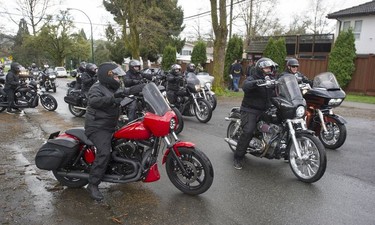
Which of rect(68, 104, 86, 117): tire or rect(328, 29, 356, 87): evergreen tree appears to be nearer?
rect(68, 104, 86, 117): tire

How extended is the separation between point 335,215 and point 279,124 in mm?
1819

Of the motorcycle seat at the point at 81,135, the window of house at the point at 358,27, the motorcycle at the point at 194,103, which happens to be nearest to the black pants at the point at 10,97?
the motorcycle at the point at 194,103

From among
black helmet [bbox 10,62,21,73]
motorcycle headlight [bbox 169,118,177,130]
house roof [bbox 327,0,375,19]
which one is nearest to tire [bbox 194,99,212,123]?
motorcycle headlight [bbox 169,118,177,130]

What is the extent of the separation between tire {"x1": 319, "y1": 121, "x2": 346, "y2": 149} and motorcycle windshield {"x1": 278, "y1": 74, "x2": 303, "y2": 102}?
2067mm

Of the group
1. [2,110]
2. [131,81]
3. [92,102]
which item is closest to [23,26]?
[2,110]

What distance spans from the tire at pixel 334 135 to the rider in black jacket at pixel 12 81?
31.3 ft

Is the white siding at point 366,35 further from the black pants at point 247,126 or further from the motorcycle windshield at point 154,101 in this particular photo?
the motorcycle windshield at point 154,101

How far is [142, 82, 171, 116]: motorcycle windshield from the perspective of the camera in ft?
13.5

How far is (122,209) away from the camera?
13.2ft

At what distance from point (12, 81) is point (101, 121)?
8233 millimetres

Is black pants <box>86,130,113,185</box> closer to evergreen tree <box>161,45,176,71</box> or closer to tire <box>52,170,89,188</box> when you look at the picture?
tire <box>52,170,89,188</box>

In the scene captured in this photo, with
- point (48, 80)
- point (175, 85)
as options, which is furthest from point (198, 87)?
point (48, 80)

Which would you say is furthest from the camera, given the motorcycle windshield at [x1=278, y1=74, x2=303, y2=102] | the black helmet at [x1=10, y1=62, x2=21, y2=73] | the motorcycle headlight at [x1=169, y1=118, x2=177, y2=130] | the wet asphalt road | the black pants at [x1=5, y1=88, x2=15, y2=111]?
the black pants at [x1=5, y1=88, x2=15, y2=111]

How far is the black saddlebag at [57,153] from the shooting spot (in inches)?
168
